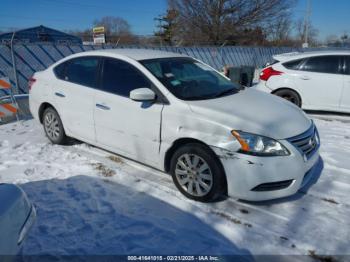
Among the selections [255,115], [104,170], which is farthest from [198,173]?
[104,170]

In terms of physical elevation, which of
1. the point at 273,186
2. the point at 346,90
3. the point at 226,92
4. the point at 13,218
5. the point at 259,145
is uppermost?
the point at 226,92

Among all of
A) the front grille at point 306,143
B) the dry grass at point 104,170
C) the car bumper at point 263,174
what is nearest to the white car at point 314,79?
the front grille at point 306,143

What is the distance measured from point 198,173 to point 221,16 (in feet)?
95.5

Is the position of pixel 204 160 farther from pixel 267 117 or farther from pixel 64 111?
pixel 64 111

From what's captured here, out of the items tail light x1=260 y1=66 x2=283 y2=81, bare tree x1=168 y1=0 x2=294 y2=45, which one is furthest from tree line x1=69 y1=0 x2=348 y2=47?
tail light x1=260 y1=66 x2=283 y2=81

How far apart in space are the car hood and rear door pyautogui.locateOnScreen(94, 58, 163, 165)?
0.61 metres

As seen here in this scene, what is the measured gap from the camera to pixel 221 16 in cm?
2914

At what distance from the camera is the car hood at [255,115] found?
2.90 m

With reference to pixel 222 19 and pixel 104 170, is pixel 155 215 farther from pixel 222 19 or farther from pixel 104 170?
pixel 222 19

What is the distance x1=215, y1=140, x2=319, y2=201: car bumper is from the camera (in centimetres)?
279

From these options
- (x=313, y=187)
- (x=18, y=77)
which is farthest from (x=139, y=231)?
(x=18, y=77)

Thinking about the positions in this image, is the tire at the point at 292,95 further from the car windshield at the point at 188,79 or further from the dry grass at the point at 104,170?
the dry grass at the point at 104,170

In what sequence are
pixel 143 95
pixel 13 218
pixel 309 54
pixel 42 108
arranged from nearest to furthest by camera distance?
pixel 13 218
pixel 143 95
pixel 42 108
pixel 309 54

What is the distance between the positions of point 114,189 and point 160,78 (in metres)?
1.50
